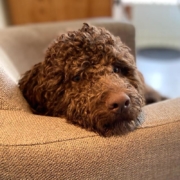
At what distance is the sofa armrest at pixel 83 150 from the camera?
914 mm

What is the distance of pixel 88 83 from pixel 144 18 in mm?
3450

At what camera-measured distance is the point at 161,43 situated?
14.4ft

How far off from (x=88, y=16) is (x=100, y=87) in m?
1.79

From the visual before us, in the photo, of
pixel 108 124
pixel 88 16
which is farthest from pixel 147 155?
pixel 88 16

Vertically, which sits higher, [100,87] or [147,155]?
[100,87]

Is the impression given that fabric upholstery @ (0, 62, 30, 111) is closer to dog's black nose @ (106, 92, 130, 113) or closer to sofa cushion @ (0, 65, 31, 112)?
sofa cushion @ (0, 65, 31, 112)

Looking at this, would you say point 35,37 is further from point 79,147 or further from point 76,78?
point 79,147

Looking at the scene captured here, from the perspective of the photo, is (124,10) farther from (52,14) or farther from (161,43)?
(52,14)

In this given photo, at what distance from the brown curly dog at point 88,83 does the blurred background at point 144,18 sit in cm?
106

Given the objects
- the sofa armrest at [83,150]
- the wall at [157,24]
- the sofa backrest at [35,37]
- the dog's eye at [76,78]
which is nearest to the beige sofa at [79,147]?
the sofa armrest at [83,150]

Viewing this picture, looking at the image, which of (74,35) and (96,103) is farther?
(74,35)

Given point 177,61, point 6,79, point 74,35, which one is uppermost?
point 74,35

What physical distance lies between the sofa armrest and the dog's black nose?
0.09m

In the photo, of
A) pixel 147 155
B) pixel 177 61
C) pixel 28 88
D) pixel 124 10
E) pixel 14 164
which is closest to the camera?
pixel 14 164
